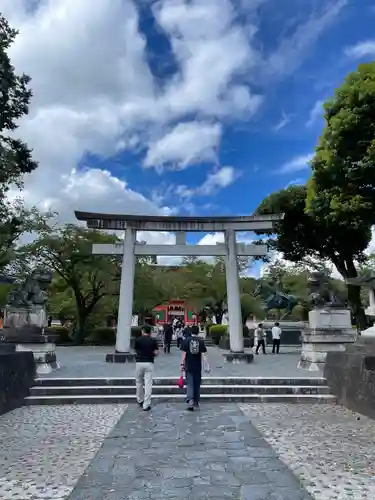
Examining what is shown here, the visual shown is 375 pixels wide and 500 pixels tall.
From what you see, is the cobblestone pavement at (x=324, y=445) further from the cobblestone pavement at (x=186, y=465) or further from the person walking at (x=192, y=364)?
the person walking at (x=192, y=364)

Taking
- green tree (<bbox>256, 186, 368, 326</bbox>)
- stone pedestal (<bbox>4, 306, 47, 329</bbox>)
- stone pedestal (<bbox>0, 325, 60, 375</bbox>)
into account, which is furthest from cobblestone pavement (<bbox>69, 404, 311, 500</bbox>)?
green tree (<bbox>256, 186, 368, 326</bbox>)

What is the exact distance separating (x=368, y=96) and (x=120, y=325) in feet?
43.9

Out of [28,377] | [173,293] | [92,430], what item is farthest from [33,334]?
[173,293]

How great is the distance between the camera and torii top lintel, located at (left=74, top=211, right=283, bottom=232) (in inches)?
637

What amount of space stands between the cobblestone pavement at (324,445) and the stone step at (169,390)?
0.82m

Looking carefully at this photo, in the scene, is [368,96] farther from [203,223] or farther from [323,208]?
[203,223]

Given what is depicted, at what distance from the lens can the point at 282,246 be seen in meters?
28.0

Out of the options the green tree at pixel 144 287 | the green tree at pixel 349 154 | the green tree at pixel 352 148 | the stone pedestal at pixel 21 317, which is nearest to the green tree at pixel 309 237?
the green tree at pixel 349 154

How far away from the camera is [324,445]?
5859mm

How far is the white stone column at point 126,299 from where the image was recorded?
15657 mm

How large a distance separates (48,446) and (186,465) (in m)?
2.14

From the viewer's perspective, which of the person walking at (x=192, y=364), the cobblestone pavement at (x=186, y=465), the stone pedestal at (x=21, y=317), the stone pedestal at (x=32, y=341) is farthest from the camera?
the stone pedestal at (x=21, y=317)

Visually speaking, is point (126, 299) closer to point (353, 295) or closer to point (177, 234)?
point (177, 234)

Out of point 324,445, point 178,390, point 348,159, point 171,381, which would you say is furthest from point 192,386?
point 348,159
